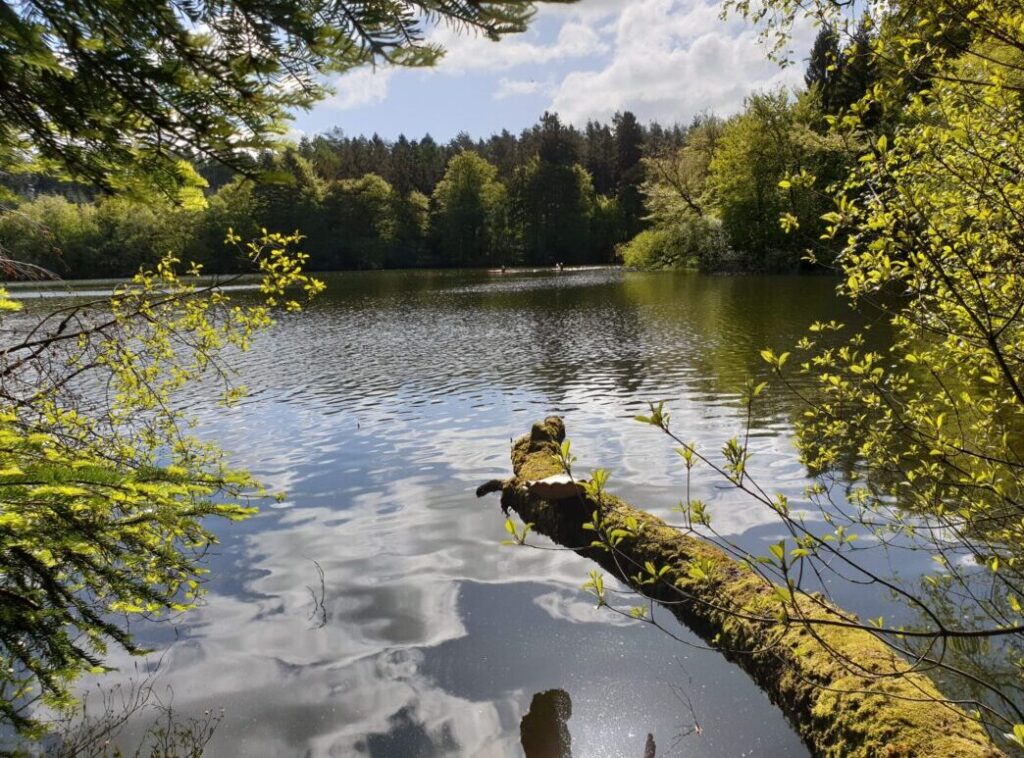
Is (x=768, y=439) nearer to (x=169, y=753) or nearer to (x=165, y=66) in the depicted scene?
(x=169, y=753)

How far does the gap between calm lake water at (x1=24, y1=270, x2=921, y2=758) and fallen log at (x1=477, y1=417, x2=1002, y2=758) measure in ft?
1.38

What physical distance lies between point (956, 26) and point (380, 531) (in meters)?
9.14

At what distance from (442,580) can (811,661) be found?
15.9ft

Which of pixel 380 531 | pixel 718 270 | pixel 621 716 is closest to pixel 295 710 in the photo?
pixel 621 716

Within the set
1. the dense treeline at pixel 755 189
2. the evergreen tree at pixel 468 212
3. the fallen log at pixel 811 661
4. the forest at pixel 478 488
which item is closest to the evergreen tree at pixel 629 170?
the evergreen tree at pixel 468 212

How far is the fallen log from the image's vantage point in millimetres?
3760

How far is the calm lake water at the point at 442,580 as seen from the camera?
581 centimetres

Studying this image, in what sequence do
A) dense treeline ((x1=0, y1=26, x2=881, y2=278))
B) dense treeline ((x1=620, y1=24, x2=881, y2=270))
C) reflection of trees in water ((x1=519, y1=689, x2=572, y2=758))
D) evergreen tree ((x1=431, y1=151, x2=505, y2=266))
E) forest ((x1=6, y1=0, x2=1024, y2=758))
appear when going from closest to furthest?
forest ((x1=6, y1=0, x2=1024, y2=758)) → reflection of trees in water ((x1=519, y1=689, x2=572, y2=758)) → dense treeline ((x1=620, y1=24, x2=881, y2=270)) → dense treeline ((x1=0, y1=26, x2=881, y2=278)) → evergreen tree ((x1=431, y1=151, x2=505, y2=266))

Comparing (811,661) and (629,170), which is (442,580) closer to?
(811,661)

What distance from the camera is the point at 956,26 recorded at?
4430 millimetres

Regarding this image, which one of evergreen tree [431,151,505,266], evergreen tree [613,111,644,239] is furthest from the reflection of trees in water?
evergreen tree [431,151,505,266]

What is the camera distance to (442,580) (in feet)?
27.8

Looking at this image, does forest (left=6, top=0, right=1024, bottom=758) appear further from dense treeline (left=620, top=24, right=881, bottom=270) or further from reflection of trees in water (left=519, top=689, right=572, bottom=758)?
dense treeline (left=620, top=24, right=881, bottom=270)

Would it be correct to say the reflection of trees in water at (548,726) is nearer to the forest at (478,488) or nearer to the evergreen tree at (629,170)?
the forest at (478,488)
